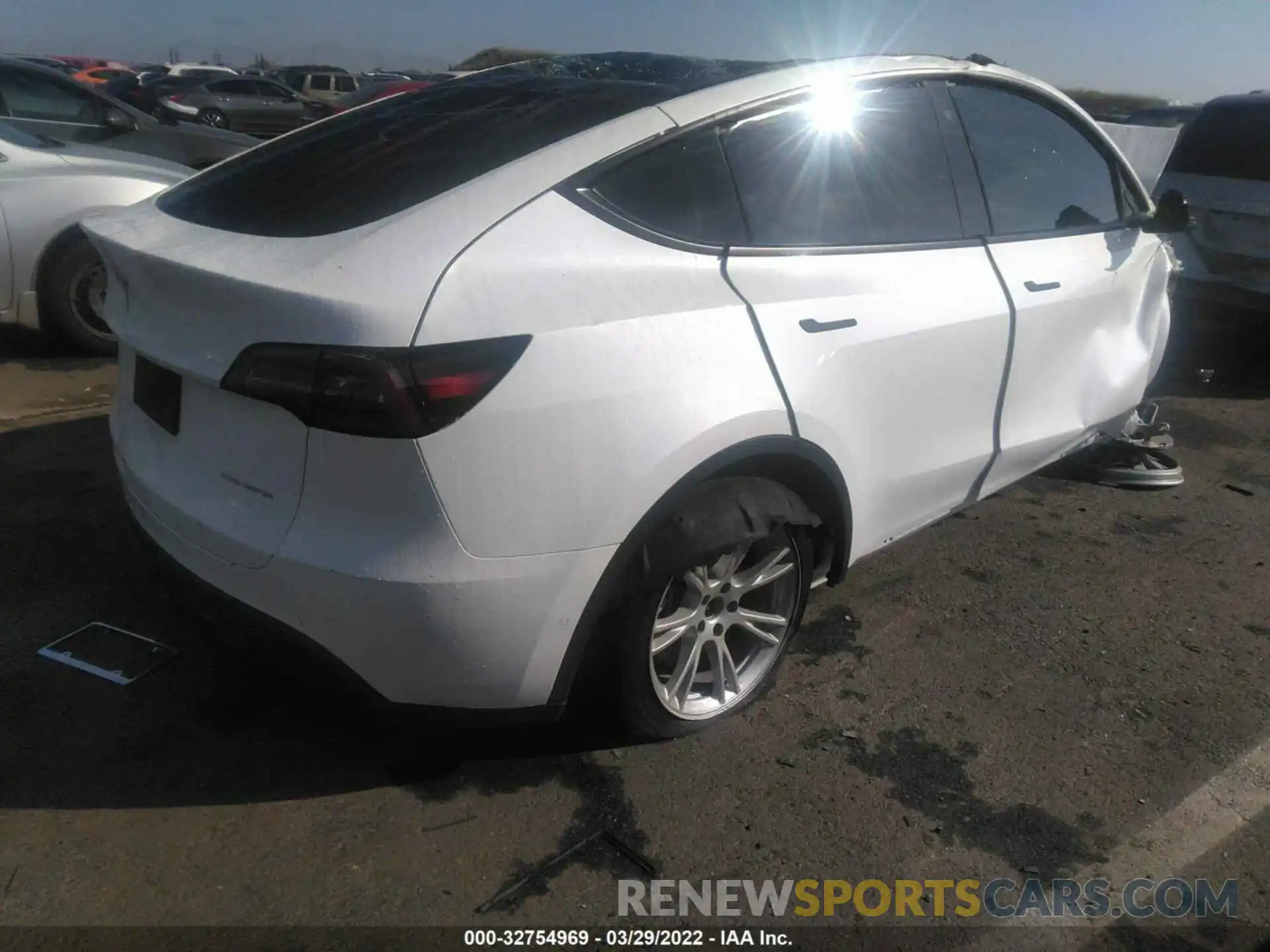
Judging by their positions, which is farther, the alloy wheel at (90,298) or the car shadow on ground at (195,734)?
the alloy wheel at (90,298)

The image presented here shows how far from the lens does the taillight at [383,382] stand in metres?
2.01

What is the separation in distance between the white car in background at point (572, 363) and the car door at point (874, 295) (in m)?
0.01

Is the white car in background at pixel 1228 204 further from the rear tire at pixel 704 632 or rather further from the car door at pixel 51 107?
the car door at pixel 51 107

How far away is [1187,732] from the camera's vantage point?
2971 millimetres

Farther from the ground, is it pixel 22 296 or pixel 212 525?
pixel 212 525

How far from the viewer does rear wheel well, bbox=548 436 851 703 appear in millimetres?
2346

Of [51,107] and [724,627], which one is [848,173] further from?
[51,107]

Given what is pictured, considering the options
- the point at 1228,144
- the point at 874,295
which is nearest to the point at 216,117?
the point at 1228,144

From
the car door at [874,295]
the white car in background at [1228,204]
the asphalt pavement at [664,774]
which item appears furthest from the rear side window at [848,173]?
the white car in background at [1228,204]

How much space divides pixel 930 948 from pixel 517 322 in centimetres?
161

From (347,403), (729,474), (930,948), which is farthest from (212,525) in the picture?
(930,948)

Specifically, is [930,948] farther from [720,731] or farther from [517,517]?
[517,517]

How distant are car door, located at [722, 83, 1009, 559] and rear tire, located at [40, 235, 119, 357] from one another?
4.44 metres

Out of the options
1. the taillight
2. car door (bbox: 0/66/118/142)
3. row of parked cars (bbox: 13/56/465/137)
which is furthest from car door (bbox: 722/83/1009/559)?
row of parked cars (bbox: 13/56/465/137)
